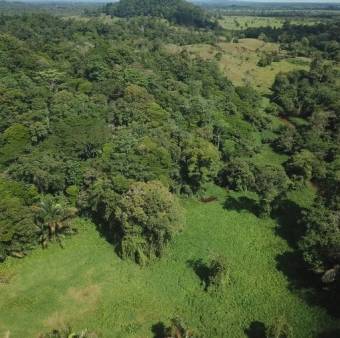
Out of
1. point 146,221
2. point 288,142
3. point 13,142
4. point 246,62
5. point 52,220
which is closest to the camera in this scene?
point 146,221

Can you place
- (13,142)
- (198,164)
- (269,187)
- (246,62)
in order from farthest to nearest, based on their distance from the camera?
1. (246,62)
2. (13,142)
3. (198,164)
4. (269,187)

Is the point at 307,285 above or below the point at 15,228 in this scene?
below

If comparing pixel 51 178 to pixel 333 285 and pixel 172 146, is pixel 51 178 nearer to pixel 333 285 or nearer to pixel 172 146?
pixel 172 146

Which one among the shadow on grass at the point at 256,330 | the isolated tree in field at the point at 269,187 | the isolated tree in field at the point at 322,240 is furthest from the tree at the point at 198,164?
the shadow on grass at the point at 256,330

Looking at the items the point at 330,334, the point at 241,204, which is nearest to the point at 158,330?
the point at 330,334

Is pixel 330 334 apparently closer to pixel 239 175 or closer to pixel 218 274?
pixel 218 274

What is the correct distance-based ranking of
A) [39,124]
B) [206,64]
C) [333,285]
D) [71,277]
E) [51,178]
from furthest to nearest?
[206,64] → [39,124] → [51,178] → [71,277] → [333,285]

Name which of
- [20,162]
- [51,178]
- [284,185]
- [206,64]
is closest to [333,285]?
[284,185]
